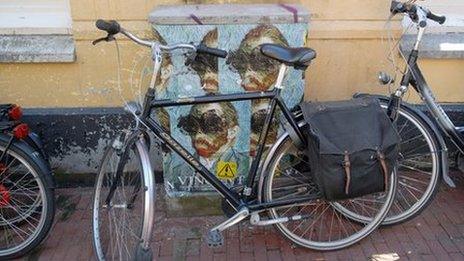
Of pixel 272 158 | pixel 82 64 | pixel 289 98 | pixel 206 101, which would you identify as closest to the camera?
pixel 206 101

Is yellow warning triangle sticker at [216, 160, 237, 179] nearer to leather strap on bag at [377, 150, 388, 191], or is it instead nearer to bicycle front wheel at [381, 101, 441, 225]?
leather strap on bag at [377, 150, 388, 191]

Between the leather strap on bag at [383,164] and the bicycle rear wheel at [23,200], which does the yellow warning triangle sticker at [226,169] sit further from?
the bicycle rear wheel at [23,200]

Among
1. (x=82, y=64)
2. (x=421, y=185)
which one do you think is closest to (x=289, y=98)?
(x=421, y=185)

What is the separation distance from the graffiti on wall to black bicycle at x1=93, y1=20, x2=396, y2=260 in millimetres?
231

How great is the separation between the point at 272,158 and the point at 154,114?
838mm

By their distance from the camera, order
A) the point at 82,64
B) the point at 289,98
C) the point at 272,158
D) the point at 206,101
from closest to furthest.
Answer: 1. the point at 206,101
2. the point at 272,158
3. the point at 289,98
4. the point at 82,64

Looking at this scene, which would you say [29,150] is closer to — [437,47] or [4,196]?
[4,196]

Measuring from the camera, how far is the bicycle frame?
2693mm

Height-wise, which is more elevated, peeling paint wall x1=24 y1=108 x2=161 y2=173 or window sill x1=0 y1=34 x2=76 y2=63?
window sill x1=0 y1=34 x2=76 y2=63

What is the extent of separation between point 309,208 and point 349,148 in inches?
33.8

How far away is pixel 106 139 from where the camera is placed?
381cm

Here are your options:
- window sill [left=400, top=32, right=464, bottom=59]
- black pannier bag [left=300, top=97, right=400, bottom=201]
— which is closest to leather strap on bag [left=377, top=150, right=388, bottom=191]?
black pannier bag [left=300, top=97, right=400, bottom=201]

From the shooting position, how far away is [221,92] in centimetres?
307

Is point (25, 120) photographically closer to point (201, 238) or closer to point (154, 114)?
point (154, 114)
